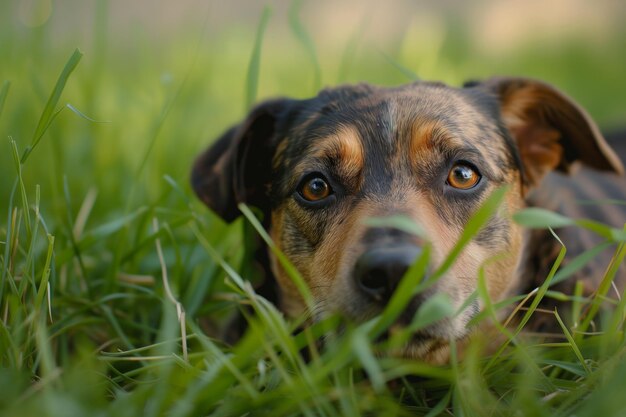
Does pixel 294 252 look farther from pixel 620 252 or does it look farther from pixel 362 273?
pixel 620 252

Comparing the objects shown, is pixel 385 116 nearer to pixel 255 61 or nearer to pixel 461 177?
pixel 461 177

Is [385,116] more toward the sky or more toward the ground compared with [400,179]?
more toward the sky

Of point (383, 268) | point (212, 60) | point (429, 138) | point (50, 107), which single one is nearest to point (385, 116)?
point (429, 138)

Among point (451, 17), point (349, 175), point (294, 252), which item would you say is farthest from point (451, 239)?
point (451, 17)

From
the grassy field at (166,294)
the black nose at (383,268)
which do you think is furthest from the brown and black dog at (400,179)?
the grassy field at (166,294)

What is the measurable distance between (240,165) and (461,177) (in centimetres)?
129

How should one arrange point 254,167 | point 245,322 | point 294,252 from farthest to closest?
1. point 254,167
2. point 245,322
3. point 294,252

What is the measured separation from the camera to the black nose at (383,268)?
255 centimetres

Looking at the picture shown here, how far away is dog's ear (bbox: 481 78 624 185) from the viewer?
13.4 feet

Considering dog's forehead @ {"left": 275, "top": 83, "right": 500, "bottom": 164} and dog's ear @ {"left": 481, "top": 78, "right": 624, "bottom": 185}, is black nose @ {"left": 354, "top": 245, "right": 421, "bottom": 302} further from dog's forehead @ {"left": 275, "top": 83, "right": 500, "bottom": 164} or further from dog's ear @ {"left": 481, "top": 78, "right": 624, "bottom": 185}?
dog's ear @ {"left": 481, "top": 78, "right": 624, "bottom": 185}

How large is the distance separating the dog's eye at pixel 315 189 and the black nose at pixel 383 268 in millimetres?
837

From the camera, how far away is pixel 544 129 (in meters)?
4.23

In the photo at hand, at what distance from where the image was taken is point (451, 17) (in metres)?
10.9

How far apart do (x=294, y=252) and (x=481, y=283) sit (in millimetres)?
1403
